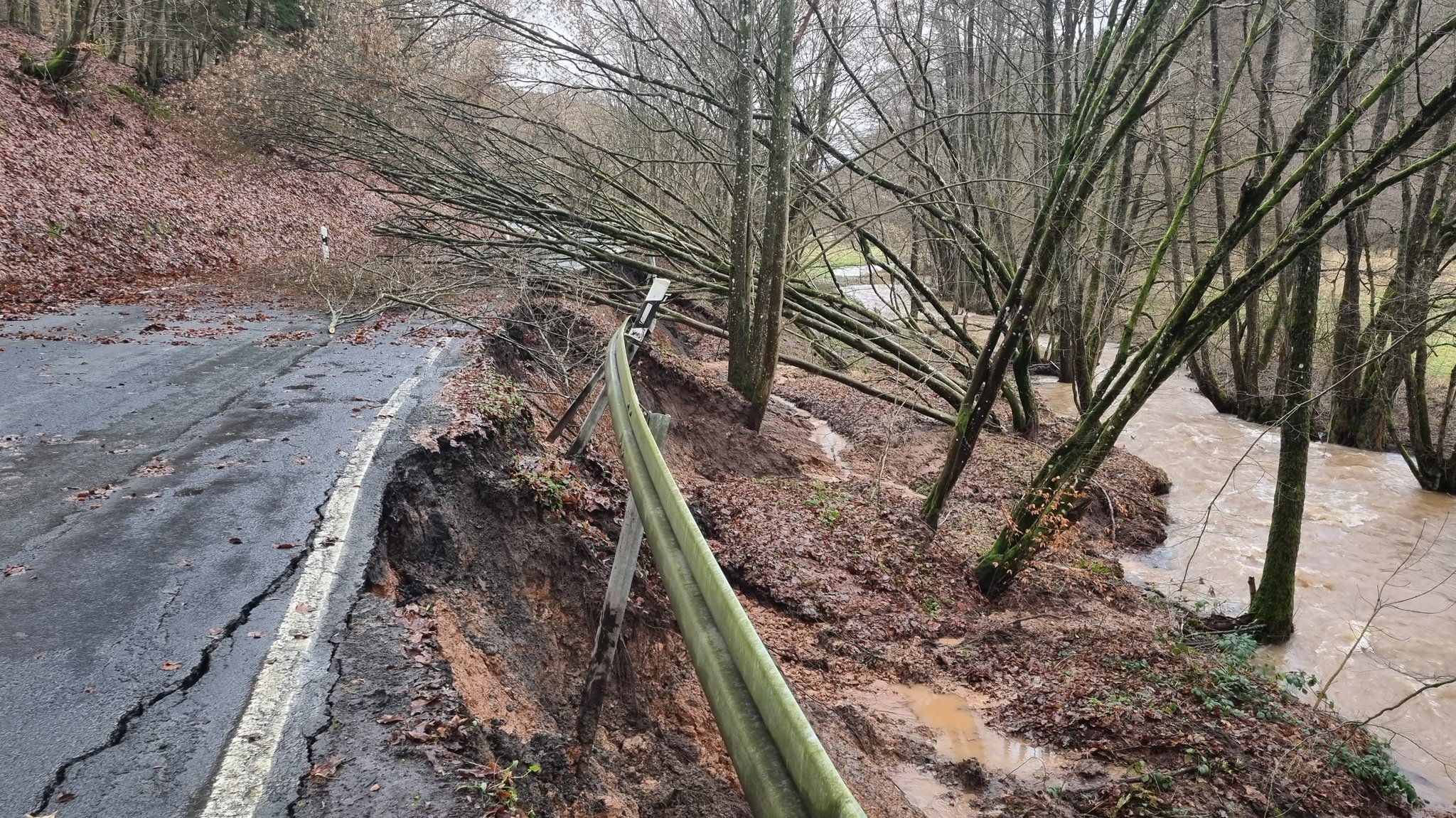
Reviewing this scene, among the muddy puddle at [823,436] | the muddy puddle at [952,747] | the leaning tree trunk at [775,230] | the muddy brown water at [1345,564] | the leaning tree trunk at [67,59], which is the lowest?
the muddy brown water at [1345,564]

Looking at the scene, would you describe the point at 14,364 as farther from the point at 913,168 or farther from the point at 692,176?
the point at 913,168

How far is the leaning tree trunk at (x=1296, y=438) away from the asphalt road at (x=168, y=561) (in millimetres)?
7880

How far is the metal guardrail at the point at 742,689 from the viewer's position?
60.5 inches

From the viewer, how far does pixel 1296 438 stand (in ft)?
26.4

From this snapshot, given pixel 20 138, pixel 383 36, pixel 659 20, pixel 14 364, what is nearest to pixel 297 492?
pixel 14 364

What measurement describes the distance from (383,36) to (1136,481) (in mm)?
12726

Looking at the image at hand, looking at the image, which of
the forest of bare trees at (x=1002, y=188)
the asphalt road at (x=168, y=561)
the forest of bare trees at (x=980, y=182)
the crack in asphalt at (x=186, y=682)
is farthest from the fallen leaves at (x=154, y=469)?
the forest of bare trees at (x=1002, y=188)

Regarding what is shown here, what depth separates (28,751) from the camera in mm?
2850

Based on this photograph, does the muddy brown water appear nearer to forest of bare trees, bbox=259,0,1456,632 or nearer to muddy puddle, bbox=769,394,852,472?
forest of bare trees, bbox=259,0,1456,632

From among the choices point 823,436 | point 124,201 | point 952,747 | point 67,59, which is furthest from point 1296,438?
point 67,59

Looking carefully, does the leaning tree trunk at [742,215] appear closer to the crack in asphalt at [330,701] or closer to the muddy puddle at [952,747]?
the muddy puddle at [952,747]

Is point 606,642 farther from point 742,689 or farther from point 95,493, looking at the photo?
point 95,493

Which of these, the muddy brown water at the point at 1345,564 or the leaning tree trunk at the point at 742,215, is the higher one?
the leaning tree trunk at the point at 742,215

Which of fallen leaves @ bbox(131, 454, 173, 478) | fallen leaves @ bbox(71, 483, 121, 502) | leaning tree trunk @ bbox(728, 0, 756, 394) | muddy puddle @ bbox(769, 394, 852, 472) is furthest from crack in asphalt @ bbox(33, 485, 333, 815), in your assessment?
muddy puddle @ bbox(769, 394, 852, 472)
